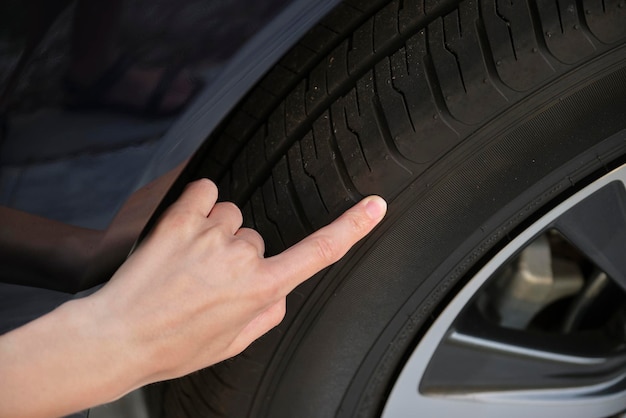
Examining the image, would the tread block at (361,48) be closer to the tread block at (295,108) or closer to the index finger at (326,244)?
the tread block at (295,108)

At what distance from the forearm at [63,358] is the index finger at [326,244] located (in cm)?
20

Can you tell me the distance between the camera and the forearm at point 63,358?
942mm

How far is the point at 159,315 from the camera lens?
0.96m

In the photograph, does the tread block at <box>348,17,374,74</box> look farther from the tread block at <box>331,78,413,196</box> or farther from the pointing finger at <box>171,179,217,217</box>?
the pointing finger at <box>171,179,217,217</box>

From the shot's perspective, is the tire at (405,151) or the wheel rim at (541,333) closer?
the tire at (405,151)

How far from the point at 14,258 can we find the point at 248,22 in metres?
0.40

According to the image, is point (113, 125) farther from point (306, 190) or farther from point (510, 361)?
point (510, 361)

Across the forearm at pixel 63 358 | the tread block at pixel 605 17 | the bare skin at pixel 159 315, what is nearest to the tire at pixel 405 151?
the tread block at pixel 605 17

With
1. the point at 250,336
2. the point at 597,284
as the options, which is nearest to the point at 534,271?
the point at 597,284

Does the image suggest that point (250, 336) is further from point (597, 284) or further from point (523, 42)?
point (597, 284)

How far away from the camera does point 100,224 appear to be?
96cm

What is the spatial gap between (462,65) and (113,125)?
1.44 feet

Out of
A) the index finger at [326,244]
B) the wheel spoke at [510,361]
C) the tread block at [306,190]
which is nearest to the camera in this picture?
the index finger at [326,244]

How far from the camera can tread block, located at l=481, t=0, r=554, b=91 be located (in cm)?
103
